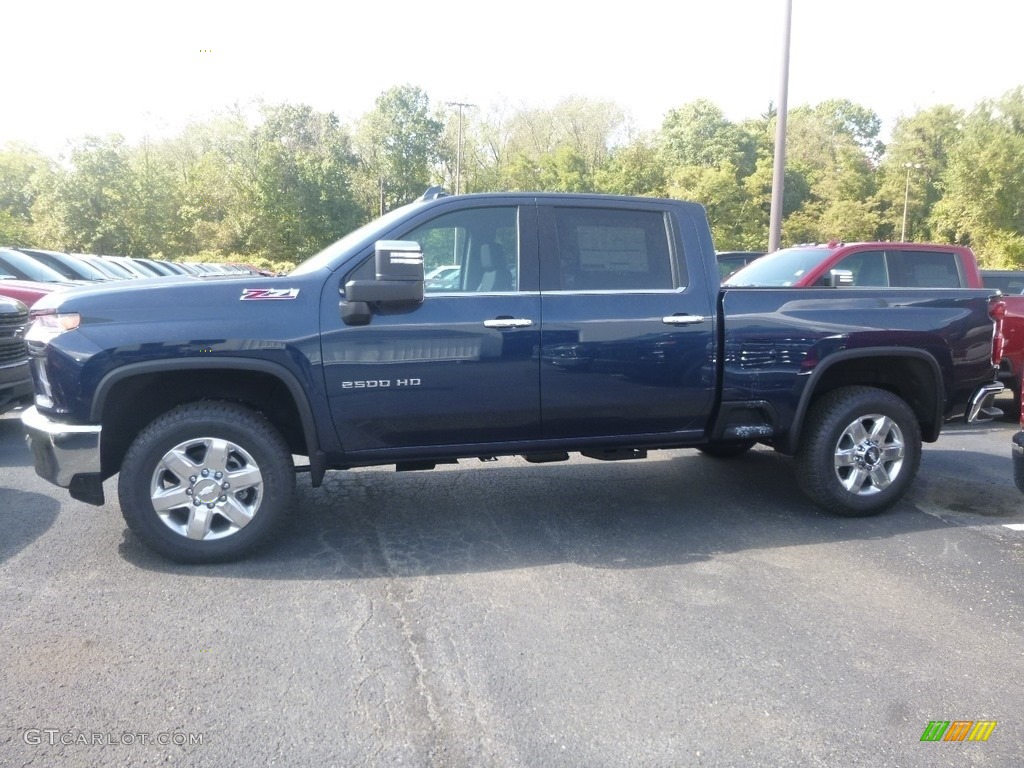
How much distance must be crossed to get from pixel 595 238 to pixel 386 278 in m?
1.38

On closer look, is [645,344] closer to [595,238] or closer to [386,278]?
[595,238]

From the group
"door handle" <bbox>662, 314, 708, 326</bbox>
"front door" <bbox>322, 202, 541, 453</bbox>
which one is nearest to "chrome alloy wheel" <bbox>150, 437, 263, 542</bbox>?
"front door" <bbox>322, 202, 541, 453</bbox>

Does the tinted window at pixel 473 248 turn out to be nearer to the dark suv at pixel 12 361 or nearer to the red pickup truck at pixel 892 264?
the dark suv at pixel 12 361

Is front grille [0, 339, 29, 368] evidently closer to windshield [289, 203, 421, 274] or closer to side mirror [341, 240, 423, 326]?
windshield [289, 203, 421, 274]

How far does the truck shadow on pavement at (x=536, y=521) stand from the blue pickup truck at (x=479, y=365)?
10.8 inches

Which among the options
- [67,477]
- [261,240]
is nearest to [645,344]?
[67,477]

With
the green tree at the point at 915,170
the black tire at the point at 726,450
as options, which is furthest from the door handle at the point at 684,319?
the green tree at the point at 915,170

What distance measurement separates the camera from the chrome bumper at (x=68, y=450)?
4.12 meters

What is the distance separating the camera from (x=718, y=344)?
489cm

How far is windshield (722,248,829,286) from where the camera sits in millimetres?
8922

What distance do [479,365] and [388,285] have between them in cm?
66

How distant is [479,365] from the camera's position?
4473 millimetres

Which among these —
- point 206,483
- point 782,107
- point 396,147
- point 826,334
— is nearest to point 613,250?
point 826,334

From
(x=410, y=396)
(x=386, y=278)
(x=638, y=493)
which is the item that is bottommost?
(x=638, y=493)
